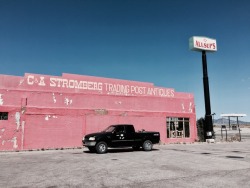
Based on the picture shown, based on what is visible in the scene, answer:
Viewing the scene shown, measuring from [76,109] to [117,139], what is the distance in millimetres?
7045

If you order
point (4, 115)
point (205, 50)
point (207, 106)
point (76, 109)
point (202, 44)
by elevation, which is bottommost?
point (4, 115)

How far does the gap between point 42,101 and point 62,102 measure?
1748 millimetres

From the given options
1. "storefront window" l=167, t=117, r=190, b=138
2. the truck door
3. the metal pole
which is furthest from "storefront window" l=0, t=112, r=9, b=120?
the metal pole

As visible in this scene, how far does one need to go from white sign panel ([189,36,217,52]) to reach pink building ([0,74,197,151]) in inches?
366

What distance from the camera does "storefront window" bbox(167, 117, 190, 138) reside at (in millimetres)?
28703

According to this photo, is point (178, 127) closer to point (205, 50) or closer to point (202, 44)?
point (205, 50)

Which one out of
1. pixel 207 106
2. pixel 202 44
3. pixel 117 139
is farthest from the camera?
pixel 202 44

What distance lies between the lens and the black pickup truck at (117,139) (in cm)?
1642

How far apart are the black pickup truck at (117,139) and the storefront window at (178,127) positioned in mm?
9908

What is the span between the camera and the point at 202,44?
36.8 meters

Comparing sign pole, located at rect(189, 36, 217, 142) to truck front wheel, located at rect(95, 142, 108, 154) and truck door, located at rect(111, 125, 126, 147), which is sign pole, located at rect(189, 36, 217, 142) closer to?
truck door, located at rect(111, 125, 126, 147)

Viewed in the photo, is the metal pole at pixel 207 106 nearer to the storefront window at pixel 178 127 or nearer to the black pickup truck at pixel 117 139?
the storefront window at pixel 178 127

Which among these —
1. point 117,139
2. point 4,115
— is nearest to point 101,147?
point 117,139

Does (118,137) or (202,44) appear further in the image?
(202,44)
